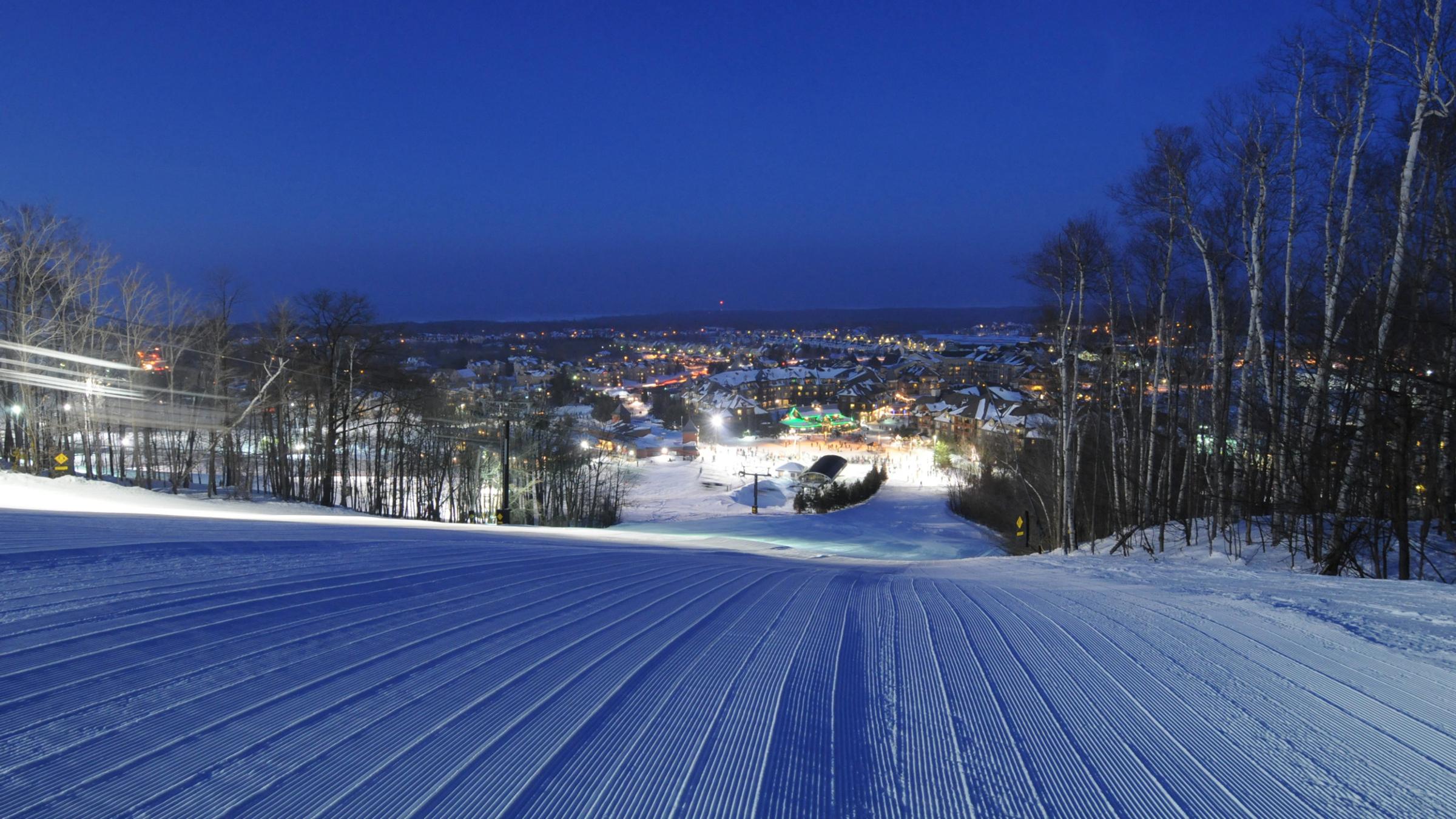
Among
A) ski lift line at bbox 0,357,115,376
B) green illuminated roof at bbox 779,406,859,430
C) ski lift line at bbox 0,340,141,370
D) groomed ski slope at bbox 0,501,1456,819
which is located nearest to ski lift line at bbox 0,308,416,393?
ski lift line at bbox 0,340,141,370

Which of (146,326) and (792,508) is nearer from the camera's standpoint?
(146,326)

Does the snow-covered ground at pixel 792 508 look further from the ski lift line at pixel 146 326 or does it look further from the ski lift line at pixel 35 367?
the ski lift line at pixel 35 367

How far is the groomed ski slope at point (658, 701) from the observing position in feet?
6.01

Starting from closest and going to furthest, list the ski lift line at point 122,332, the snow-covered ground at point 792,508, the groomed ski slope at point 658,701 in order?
the groomed ski slope at point 658,701 → the ski lift line at point 122,332 → the snow-covered ground at point 792,508

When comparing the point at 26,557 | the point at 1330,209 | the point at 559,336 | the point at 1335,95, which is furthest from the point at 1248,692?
the point at 559,336

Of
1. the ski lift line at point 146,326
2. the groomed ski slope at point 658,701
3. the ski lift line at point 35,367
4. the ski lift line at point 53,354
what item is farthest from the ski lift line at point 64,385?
the groomed ski slope at point 658,701

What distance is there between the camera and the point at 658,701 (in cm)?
250

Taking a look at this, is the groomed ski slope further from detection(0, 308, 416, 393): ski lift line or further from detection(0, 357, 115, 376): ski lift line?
detection(0, 357, 115, 376): ski lift line

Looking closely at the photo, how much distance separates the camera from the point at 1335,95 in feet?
33.1

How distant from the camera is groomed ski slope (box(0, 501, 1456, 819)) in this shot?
1833 millimetres

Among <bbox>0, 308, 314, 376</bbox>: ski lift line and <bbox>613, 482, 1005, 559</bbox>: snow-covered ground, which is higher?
<bbox>0, 308, 314, 376</bbox>: ski lift line

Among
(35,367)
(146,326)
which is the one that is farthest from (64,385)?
(146,326)

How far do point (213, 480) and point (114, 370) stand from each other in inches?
174

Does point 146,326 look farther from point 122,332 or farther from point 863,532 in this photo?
point 863,532
